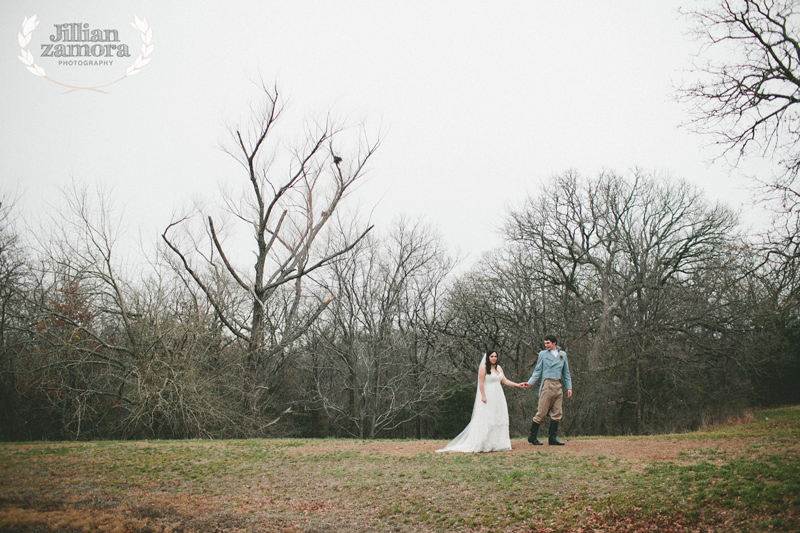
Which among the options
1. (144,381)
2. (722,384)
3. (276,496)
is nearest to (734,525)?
(276,496)

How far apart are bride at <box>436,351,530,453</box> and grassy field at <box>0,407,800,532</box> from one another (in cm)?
39

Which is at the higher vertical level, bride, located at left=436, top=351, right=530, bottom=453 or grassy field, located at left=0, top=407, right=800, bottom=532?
bride, located at left=436, top=351, right=530, bottom=453

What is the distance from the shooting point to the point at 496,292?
25.8 metres

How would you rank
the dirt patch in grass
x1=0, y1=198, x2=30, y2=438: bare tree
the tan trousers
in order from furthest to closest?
x1=0, y1=198, x2=30, y2=438: bare tree
the tan trousers
the dirt patch in grass

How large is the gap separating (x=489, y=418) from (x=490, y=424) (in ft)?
0.34

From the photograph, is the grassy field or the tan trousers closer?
the grassy field

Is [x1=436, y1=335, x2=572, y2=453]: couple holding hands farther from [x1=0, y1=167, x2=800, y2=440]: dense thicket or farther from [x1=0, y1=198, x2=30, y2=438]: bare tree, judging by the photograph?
[x1=0, y1=198, x2=30, y2=438]: bare tree

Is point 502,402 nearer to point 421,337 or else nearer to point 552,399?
point 552,399

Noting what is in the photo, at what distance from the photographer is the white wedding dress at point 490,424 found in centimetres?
886

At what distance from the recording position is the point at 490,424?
889 centimetres

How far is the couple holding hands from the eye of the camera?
8750mm

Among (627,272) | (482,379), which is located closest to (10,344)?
(482,379)

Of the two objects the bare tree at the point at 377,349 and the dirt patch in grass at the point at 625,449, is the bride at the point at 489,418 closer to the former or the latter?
the dirt patch in grass at the point at 625,449

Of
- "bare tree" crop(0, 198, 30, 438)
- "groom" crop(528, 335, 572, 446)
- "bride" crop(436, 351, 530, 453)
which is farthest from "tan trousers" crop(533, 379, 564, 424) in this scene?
"bare tree" crop(0, 198, 30, 438)
